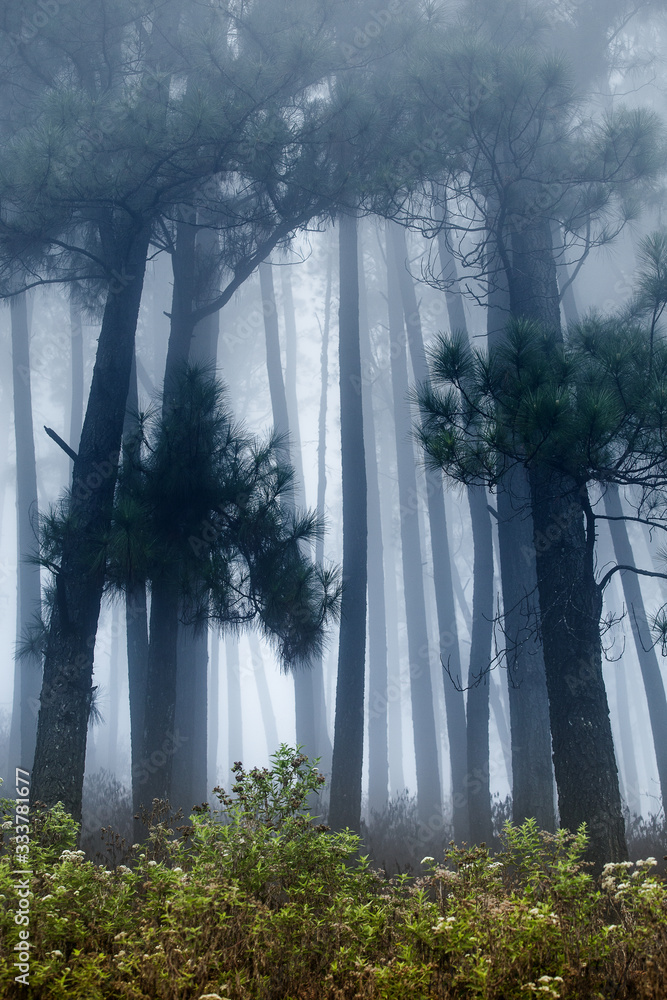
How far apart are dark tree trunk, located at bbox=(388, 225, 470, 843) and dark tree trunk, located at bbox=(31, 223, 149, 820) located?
4.98m

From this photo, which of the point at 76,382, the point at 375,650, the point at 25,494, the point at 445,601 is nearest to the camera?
the point at 25,494

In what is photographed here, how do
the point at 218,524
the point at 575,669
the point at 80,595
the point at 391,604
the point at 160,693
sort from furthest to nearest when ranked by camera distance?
1. the point at 391,604
2. the point at 160,693
3. the point at 218,524
4. the point at 80,595
5. the point at 575,669

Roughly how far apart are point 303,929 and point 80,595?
4.04 meters

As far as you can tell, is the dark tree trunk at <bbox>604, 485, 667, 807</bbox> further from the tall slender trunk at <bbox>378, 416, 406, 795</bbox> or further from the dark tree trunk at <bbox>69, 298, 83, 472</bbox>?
the dark tree trunk at <bbox>69, 298, 83, 472</bbox>

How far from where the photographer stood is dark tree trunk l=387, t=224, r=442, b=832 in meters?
13.7

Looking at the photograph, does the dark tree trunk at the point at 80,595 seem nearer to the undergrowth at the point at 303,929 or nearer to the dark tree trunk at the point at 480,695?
the undergrowth at the point at 303,929

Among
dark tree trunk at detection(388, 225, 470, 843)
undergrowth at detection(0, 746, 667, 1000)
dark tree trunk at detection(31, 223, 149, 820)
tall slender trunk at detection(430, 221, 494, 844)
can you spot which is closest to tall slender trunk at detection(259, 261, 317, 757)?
dark tree trunk at detection(388, 225, 470, 843)

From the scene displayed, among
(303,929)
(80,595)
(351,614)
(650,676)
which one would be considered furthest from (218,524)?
(650,676)

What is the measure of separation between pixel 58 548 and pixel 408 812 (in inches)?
338

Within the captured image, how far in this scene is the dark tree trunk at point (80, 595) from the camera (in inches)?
238

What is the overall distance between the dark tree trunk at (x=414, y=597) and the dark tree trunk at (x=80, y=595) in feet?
23.7

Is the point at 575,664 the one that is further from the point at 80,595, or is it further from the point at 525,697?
the point at 80,595

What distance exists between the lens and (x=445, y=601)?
14.3m

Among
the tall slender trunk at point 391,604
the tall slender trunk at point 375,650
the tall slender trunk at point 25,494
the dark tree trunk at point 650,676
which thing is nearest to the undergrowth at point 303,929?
the tall slender trunk at point 25,494
